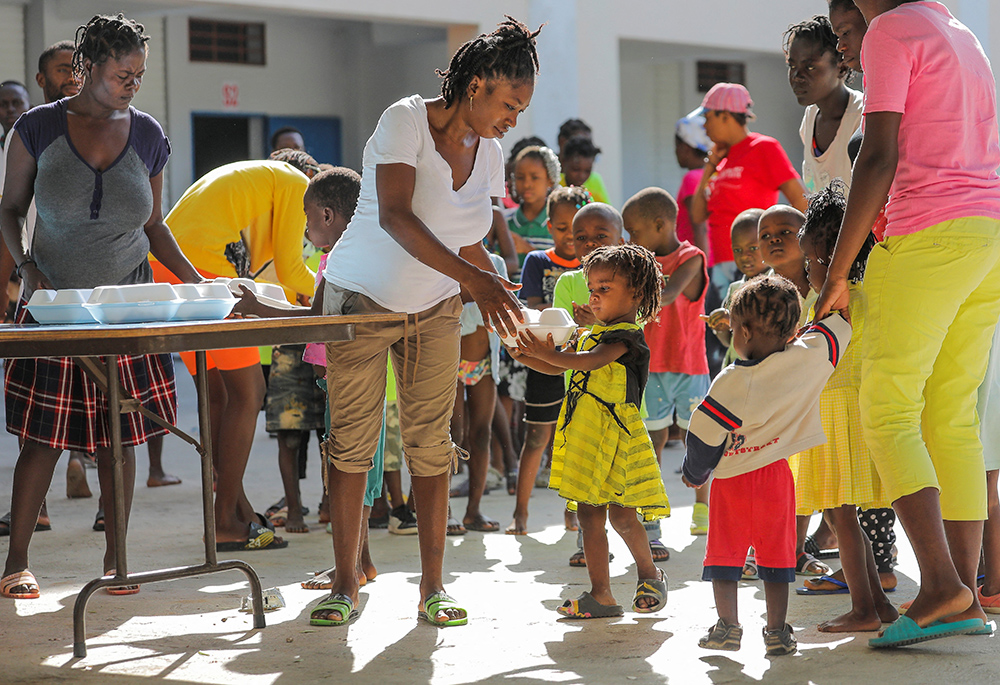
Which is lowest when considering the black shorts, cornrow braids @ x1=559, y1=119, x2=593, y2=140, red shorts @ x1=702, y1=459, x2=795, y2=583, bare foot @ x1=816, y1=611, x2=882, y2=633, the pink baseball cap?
bare foot @ x1=816, y1=611, x2=882, y2=633

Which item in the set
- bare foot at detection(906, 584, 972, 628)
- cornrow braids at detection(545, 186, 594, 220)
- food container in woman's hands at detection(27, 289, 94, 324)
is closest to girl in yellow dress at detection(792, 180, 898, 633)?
bare foot at detection(906, 584, 972, 628)

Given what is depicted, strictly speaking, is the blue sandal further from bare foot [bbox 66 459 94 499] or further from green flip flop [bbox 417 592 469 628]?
bare foot [bbox 66 459 94 499]

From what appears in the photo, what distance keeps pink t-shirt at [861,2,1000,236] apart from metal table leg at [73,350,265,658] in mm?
2067

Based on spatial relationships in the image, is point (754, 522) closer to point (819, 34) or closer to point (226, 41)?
point (819, 34)

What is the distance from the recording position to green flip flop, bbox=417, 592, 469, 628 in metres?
3.27

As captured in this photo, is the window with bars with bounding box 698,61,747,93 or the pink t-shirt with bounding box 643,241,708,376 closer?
the pink t-shirt with bounding box 643,241,708,376

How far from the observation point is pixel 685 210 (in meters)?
6.72

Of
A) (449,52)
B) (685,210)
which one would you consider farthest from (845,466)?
(449,52)

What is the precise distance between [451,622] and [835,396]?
1.33 m

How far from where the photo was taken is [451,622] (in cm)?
326

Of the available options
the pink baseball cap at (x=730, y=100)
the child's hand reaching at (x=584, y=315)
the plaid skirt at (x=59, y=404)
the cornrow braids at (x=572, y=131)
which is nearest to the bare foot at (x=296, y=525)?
the plaid skirt at (x=59, y=404)

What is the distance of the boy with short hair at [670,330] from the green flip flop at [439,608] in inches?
66.4

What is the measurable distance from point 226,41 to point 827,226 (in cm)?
1169

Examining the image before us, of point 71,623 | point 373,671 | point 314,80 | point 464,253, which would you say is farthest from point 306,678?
point 314,80
